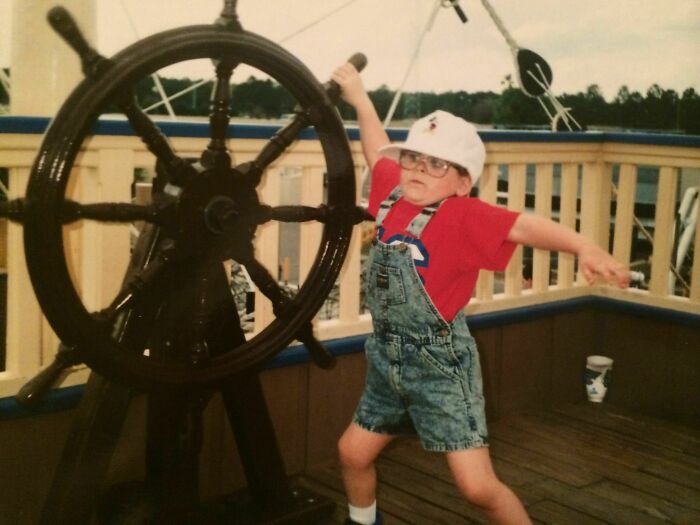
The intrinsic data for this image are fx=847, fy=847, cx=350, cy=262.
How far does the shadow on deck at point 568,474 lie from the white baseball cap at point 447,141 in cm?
92

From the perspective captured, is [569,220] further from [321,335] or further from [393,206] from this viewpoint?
[393,206]

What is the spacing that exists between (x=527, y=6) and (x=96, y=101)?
2806 mm

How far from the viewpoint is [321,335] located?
2.30 meters

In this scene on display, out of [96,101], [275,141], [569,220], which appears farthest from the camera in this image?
[569,220]

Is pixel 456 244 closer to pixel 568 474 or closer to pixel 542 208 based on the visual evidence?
pixel 568 474

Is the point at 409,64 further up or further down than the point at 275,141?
further up

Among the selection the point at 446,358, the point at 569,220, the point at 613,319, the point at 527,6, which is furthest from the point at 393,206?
the point at 527,6

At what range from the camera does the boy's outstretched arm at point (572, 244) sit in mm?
1346

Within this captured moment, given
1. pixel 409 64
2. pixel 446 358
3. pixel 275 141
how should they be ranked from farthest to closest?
pixel 409 64 < pixel 446 358 < pixel 275 141

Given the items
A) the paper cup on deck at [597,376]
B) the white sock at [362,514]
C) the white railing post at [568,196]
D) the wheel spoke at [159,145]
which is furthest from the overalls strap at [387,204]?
the paper cup on deck at [597,376]

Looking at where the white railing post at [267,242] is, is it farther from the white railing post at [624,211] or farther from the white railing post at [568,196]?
the white railing post at [624,211]

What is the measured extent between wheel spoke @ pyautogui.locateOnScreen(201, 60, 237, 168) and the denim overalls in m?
0.43

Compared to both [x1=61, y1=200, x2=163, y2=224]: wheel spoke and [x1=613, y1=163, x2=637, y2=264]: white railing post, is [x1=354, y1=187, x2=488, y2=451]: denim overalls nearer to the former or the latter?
[x1=61, y1=200, x2=163, y2=224]: wheel spoke

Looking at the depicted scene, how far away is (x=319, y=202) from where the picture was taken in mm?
2221
